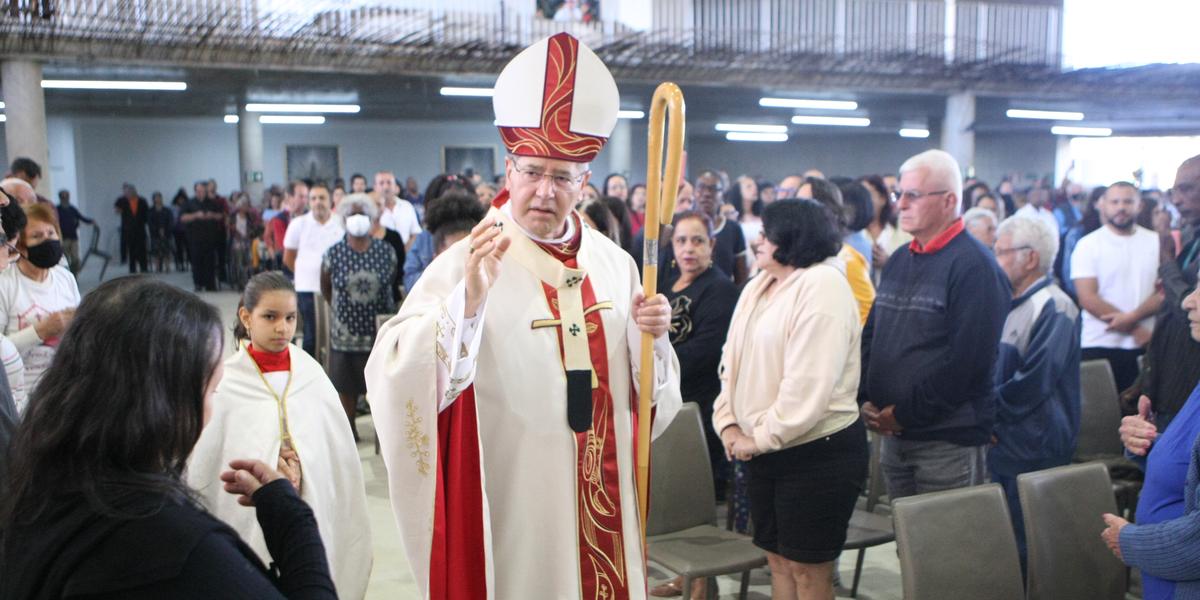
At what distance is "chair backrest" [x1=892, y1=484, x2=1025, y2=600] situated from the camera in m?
2.55

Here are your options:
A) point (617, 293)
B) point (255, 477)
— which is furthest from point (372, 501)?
point (255, 477)

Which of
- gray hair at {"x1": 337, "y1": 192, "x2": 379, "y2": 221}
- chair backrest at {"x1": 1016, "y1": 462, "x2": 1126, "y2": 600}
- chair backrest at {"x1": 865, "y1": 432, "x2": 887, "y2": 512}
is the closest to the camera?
chair backrest at {"x1": 1016, "y1": 462, "x2": 1126, "y2": 600}

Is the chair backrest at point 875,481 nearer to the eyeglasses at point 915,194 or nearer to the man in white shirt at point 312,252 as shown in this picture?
the eyeglasses at point 915,194

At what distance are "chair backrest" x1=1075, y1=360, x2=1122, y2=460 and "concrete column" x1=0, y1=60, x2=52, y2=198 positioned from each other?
1035 centimetres

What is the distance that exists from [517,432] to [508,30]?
45.4ft

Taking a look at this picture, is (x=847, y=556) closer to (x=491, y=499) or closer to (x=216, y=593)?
(x=491, y=499)

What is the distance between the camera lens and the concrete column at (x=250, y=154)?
620 inches

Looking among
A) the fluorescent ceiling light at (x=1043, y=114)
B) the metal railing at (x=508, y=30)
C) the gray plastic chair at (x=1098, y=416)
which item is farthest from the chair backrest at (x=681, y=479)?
the fluorescent ceiling light at (x=1043, y=114)

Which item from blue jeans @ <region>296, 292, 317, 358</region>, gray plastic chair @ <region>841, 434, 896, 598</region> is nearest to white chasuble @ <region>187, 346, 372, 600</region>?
gray plastic chair @ <region>841, 434, 896, 598</region>

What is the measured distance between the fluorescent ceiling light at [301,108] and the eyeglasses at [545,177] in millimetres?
15050

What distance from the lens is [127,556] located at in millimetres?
1248

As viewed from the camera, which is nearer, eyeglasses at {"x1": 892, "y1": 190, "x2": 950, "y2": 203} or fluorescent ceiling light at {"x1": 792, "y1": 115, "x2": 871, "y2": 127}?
eyeglasses at {"x1": 892, "y1": 190, "x2": 950, "y2": 203}

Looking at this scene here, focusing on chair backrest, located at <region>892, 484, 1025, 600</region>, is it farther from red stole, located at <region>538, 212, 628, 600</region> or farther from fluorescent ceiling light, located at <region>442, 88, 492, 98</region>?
fluorescent ceiling light, located at <region>442, 88, 492, 98</region>

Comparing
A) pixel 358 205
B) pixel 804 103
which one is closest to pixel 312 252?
pixel 358 205
